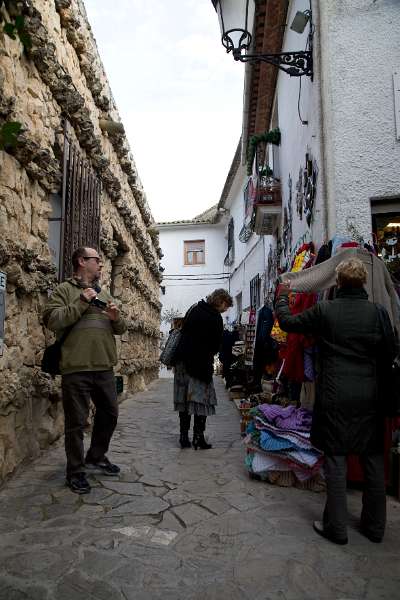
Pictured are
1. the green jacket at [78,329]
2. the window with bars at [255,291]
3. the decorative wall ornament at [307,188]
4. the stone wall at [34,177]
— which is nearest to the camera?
the green jacket at [78,329]

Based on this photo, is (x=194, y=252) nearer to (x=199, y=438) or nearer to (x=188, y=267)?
(x=188, y=267)

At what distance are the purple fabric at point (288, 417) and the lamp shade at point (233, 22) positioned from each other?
3.93 m

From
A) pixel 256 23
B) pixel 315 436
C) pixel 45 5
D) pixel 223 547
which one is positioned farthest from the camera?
pixel 256 23

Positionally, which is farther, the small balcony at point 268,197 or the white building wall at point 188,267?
the white building wall at point 188,267

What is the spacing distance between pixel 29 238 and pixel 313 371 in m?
2.66

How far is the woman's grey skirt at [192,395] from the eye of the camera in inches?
189

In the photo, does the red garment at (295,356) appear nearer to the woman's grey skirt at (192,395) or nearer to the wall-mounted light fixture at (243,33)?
the woman's grey skirt at (192,395)

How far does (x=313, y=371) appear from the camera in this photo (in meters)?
3.76

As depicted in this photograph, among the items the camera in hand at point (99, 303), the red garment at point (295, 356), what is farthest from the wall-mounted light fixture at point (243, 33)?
the camera in hand at point (99, 303)

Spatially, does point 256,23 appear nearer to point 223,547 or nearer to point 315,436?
point 315,436

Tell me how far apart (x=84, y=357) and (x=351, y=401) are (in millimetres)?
1941

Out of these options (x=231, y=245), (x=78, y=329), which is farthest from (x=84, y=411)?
(x=231, y=245)

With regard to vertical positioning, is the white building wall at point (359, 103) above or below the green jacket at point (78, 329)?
above

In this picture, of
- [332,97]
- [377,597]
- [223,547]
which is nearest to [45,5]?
[332,97]
